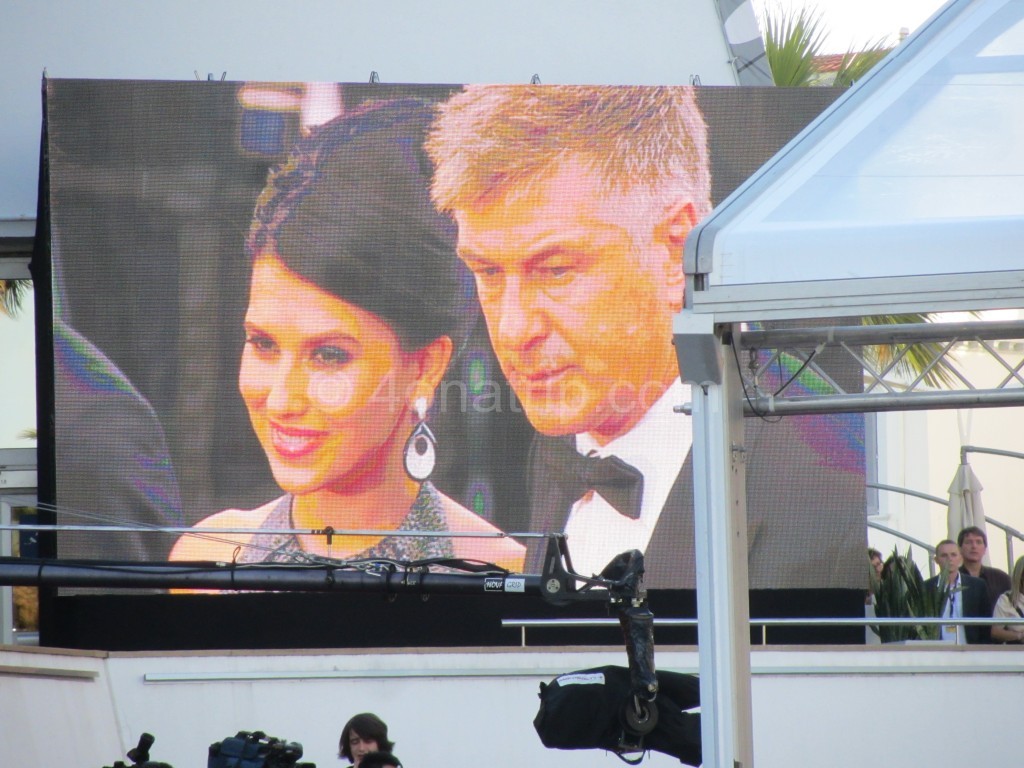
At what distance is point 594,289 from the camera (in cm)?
811

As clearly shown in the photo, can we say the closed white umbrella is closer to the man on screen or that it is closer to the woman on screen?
the man on screen

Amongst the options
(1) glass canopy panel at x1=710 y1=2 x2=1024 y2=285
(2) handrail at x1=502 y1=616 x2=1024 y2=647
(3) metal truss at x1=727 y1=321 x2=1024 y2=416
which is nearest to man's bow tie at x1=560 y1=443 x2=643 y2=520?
(2) handrail at x1=502 y1=616 x2=1024 y2=647

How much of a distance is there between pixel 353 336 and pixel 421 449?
2.70ft

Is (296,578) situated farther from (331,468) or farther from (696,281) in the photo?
(331,468)

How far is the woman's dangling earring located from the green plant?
2.88 metres

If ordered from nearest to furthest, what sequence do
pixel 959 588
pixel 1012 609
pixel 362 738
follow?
pixel 362 738
pixel 1012 609
pixel 959 588

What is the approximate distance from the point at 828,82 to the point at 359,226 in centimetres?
575

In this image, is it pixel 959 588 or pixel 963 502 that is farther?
pixel 963 502

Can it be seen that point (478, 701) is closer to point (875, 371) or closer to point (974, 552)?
point (974, 552)

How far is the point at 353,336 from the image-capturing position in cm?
813

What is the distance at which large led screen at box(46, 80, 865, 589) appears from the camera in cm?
805

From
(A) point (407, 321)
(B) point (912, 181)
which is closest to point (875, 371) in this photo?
(B) point (912, 181)

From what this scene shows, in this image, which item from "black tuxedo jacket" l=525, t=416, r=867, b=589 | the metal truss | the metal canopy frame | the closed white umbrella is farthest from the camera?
the closed white umbrella

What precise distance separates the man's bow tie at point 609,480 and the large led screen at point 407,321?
12 millimetres
